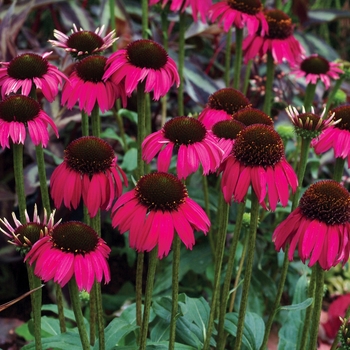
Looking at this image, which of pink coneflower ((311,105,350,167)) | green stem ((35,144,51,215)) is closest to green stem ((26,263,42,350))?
green stem ((35,144,51,215))

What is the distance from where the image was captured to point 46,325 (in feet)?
4.40

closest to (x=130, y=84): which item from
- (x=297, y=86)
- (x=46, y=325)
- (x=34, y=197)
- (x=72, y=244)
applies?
(x=72, y=244)

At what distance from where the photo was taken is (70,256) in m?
0.86

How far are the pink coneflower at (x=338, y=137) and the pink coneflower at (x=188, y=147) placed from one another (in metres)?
0.23

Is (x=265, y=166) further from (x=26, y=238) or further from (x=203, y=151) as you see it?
(x=26, y=238)

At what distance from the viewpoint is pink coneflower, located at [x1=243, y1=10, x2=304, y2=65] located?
5.20 feet

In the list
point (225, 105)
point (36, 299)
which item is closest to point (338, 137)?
point (225, 105)

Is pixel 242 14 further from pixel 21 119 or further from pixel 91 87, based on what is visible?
pixel 21 119

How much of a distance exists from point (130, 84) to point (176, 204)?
0.81 feet

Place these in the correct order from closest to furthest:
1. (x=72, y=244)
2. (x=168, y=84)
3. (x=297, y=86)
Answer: (x=72, y=244) < (x=168, y=84) < (x=297, y=86)

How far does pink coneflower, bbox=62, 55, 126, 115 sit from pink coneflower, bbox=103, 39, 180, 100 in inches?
0.7

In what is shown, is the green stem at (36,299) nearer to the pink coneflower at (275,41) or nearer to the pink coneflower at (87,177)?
the pink coneflower at (87,177)

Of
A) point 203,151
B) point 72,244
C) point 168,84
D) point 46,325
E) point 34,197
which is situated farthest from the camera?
point 34,197

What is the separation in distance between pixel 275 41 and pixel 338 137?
55 cm
